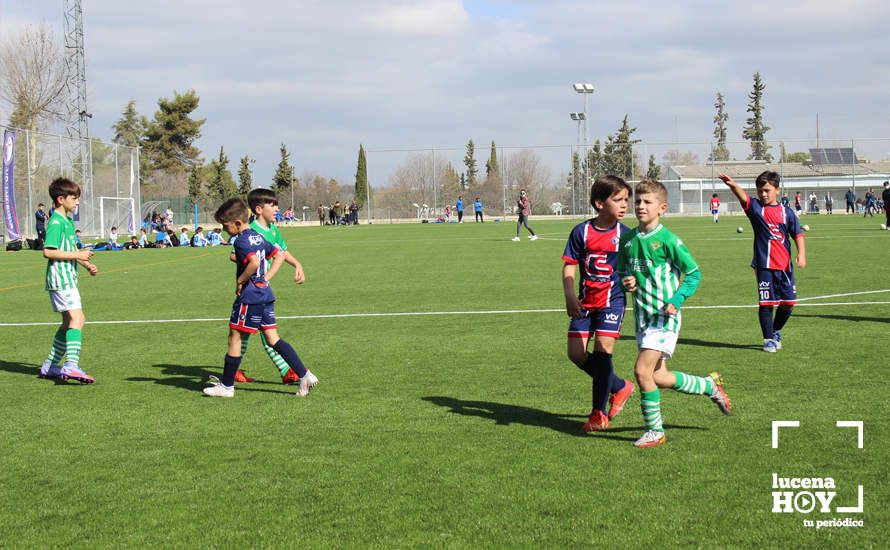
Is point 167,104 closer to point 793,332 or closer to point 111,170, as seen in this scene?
point 111,170

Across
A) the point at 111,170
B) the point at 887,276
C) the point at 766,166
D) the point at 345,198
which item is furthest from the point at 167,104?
the point at 887,276

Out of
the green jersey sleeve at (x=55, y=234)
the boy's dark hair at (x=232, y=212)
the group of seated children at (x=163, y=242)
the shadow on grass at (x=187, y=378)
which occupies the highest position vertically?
the boy's dark hair at (x=232, y=212)

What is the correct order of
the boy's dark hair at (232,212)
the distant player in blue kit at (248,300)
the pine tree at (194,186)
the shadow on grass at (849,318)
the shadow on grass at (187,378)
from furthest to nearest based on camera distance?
the pine tree at (194,186) → the shadow on grass at (849,318) → the shadow on grass at (187,378) → the boy's dark hair at (232,212) → the distant player in blue kit at (248,300)

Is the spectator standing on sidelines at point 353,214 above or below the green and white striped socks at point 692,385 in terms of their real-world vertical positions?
above

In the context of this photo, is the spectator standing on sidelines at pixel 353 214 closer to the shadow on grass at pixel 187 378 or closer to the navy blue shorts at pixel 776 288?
the shadow on grass at pixel 187 378

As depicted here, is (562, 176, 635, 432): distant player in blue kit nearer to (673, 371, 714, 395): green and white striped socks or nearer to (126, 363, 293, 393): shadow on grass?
(673, 371, 714, 395): green and white striped socks

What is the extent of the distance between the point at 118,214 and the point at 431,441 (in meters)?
46.8

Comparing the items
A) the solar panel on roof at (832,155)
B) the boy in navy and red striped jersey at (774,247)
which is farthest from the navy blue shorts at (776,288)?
the solar panel on roof at (832,155)

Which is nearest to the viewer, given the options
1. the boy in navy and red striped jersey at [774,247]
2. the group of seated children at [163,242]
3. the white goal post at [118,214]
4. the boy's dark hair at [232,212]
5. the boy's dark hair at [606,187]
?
the boy's dark hair at [606,187]

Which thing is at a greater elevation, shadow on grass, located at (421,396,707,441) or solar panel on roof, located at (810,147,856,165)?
solar panel on roof, located at (810,147,856,165)

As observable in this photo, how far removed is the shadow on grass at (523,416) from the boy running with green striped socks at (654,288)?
387 mm

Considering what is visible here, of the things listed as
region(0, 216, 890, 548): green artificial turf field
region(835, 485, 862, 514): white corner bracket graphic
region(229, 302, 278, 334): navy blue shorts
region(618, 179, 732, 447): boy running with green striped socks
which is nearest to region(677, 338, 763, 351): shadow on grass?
region(0, 216, 890, 548): green artificial turf field

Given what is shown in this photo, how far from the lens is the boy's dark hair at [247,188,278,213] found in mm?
7562

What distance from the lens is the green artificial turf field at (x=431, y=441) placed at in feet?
13.7
